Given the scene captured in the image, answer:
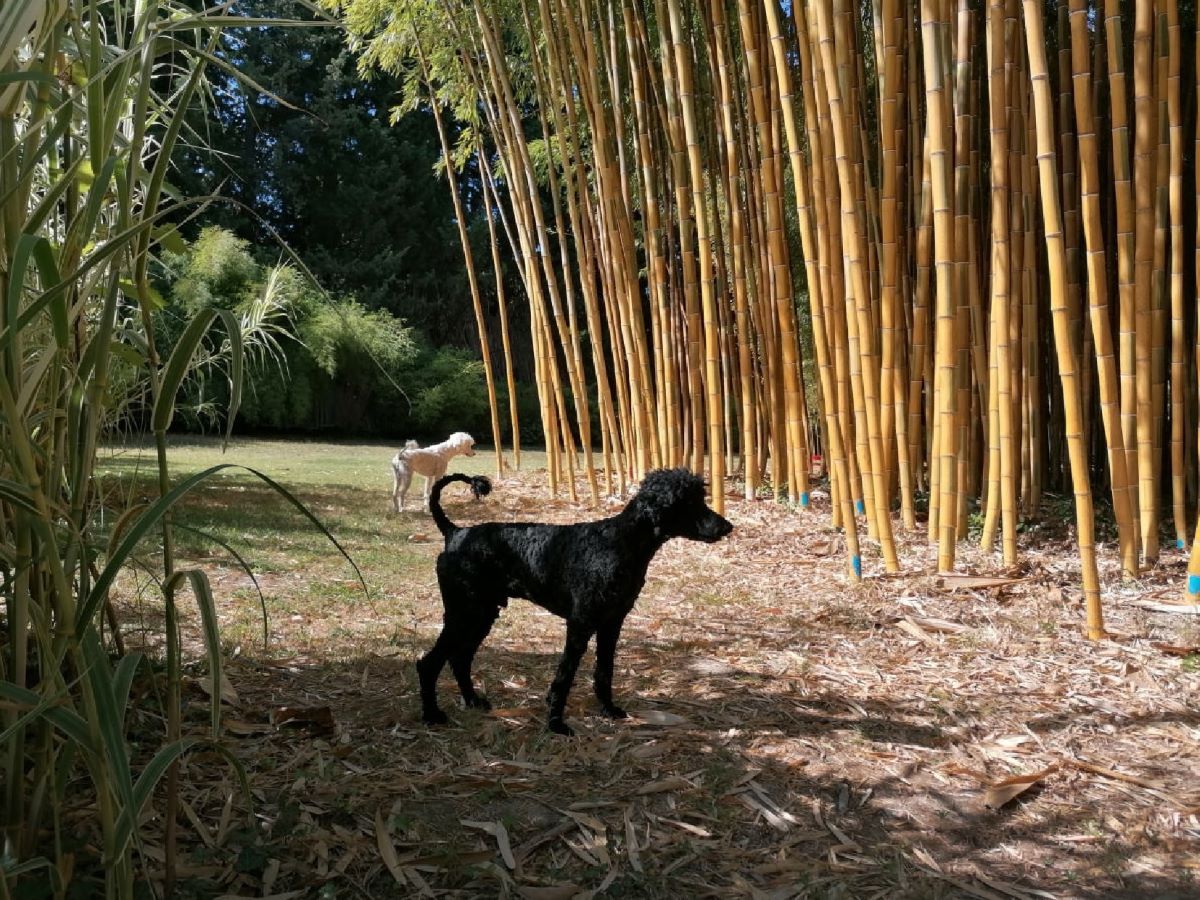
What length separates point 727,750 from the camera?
1.88m

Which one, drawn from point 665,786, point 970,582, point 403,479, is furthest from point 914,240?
point 665,786

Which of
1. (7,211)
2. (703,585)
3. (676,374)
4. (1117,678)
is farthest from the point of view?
(676,374)

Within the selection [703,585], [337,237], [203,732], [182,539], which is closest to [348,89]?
[337,237]

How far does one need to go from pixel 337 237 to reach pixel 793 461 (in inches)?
501

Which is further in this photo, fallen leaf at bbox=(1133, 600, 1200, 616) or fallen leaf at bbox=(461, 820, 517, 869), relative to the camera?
fallen leaf at bbox=(1133, 600, 1200, 616)

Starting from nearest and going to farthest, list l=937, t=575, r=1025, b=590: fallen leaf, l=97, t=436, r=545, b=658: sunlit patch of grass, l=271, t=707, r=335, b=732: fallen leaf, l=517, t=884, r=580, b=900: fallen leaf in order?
l=517, t=884, r=580, b=900: fallen leaf, l=271, t=707, r=335, b=732: fallen leaf, l=97, t=436, r=545, b=658: sunlit patch of grass, l=937, t=575, r=1025, b=590: fallen leaf

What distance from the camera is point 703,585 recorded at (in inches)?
134

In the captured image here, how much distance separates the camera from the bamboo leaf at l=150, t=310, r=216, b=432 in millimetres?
974

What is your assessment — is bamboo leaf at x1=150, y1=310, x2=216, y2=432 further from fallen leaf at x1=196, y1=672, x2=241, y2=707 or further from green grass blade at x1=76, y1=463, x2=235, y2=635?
fallen leaf at x1=196, y1=672, x2=241, y2=707

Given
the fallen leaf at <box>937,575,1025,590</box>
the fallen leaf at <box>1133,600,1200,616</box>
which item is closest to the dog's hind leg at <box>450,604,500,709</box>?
the fallen leaf at <box>937,575,1025,590</box>

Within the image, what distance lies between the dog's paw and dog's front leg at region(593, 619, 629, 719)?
34 cm

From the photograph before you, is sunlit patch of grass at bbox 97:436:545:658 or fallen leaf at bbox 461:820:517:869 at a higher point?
sunlit patch of grass at bbox 97:436:545:658

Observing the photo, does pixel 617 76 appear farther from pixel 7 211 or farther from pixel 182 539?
pixel 7 211

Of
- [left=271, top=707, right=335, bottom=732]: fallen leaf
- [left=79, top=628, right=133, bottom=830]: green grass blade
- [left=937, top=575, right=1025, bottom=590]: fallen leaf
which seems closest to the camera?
[left=79, top=628, right=133, bottom=830]: green grass blade
